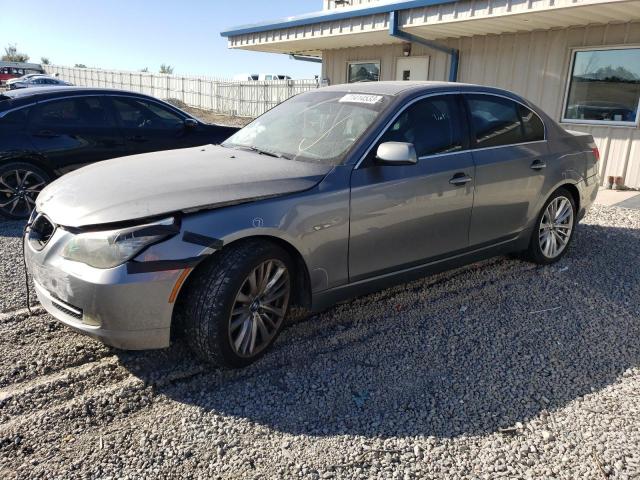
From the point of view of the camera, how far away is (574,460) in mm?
2545

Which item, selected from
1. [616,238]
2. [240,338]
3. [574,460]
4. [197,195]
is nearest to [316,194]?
[197,195]

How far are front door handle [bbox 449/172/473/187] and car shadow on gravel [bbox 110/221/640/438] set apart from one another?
99 cm

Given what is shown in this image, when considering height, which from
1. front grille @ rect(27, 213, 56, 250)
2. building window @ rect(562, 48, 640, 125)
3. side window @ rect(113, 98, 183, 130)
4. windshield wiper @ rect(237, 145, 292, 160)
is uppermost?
building window @ rect(562, 48, 640, 125)

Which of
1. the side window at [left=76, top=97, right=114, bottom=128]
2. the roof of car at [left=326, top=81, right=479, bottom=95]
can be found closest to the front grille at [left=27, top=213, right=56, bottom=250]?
the roof of car at [left=326, top=81, right=479, bottom=95]

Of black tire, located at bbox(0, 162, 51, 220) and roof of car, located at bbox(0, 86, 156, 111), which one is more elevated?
roof of car, located at bbox(0, 86, 156, 111)

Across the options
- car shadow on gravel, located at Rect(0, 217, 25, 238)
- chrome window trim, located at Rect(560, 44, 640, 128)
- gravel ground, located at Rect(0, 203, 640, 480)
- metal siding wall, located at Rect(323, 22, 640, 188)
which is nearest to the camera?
gravel ground, located at Rect(0, 203, 640, 480)

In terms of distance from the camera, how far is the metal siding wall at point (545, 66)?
8523 millimetres

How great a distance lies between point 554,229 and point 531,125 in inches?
42.5

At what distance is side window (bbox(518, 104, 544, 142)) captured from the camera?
4754 mm

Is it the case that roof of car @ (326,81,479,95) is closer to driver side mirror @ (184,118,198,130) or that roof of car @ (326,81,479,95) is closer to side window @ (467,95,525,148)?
side window @ (467,95,525,148)

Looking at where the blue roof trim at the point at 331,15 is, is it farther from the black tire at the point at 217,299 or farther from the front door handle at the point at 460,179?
the black tire at the point at 217,299

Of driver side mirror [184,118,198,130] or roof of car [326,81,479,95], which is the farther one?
driver side mirror [184,118,198,130]

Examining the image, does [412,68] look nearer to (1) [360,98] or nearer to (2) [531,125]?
(2) [531,125]

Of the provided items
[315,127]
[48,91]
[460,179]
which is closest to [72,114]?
[48,91]
